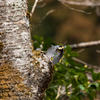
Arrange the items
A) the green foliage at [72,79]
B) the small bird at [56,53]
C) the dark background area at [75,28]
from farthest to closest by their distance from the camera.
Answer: the dark background area at [75,28] < the green foliage at [72,79] < the small bird at [56,53]

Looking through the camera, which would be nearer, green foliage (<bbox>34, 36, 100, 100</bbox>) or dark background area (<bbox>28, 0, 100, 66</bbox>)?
green foliage (<bbox>34, 36, 100, 100</bbox>)

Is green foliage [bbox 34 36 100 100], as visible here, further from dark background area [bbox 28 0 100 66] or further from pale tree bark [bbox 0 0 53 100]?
dark background area [bbox 28 0 100 66]

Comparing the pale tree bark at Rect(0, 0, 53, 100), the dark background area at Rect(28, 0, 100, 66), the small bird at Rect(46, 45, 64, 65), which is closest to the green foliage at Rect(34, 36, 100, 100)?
the small bird at Rect(46, 45, 64, 65)

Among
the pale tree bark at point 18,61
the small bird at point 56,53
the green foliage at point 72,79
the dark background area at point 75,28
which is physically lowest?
the dark background area at point 75,28

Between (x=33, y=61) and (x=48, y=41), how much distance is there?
2.81 feet

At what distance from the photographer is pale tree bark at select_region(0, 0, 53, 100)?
0.92 metres

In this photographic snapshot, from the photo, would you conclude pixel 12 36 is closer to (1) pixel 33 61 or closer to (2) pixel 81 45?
(1) pixel 33 61

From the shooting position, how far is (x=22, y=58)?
963mm

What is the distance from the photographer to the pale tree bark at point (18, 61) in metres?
0.92

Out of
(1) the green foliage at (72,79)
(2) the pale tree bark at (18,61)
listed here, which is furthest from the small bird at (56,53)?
(2) the pale tree bark at (18,61)

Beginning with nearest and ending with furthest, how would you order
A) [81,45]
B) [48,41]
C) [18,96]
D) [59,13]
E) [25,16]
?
[18,96], [25,16], [48,41], [81,45], [59,13]

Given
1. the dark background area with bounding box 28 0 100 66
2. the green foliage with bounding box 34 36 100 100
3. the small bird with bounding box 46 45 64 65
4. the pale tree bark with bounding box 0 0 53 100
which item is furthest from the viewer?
the dark background area with bounding box 28 0 100 66

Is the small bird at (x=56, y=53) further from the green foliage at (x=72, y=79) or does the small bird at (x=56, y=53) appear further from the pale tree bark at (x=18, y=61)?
the pale tree bark at (x=18, y=61)

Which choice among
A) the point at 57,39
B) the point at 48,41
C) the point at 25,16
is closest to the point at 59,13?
the point at 57,39
